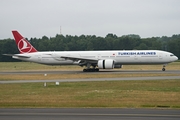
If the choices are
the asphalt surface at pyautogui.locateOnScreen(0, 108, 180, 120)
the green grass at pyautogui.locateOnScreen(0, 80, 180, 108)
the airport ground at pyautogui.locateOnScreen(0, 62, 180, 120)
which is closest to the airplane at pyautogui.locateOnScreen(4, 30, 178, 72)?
the airport ground at pyautogui.locateOnScreen(0, 62, 180, 120)

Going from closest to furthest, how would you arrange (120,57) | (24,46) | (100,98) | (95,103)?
1. (95,103)
2. (100,98)
3. (120,57)
4. (24,46)

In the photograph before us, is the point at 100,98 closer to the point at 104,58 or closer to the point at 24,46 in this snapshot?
the point at 104,58

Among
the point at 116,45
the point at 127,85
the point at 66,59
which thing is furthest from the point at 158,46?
the point at 127,85

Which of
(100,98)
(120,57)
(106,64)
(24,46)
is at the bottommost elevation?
(100,98)

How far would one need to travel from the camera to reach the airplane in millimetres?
51750

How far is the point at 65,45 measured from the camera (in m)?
122

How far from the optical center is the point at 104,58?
53.6 m

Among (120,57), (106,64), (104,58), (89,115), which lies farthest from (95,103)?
(104,58)

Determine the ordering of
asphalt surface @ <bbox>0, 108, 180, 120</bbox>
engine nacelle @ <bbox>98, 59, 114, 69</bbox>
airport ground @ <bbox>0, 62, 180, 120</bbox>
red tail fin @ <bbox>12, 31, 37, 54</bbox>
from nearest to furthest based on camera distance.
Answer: asphalt surface @ <bbox>0, 108, 180, 120</bbox> < airport ground @ <bbox>0, 62, 180, 120</bbox> < engine nacelle @ <bbox>98, 59, 114, 69</bbox> < red tail fin @ <bbox>12, 31, 37, 54</bbox>

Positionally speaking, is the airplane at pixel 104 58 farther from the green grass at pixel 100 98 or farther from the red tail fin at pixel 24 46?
the green grass at pixel 100 98

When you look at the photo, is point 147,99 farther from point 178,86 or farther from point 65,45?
point 65,45

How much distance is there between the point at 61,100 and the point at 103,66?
28.6 meters

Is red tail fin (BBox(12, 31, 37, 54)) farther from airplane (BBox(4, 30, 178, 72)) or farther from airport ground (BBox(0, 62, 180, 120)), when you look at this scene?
airport ground (BBox(0, 62, 180, 120))

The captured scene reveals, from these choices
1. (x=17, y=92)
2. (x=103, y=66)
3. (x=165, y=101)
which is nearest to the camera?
(x=165, y=101)
